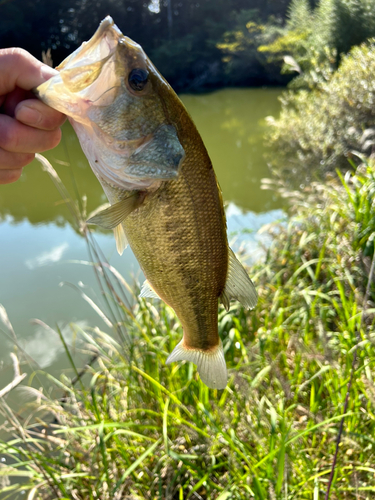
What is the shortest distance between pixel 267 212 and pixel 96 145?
6475 mm

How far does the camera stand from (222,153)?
1119 centimetres

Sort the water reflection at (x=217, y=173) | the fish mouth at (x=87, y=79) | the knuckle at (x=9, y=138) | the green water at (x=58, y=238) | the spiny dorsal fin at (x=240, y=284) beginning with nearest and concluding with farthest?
the fish mouth at (x=87, y=79)
the knuckle at (x=9, y=138)
the spiny dorsal fin at (x=240, y=284)
the green water at (x=58, y=238)
the water reflection at (x=217, y=173)

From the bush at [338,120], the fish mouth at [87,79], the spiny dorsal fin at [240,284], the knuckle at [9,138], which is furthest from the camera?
the bush at [338,120]

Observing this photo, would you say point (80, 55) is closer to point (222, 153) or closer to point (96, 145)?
point (96, 145)

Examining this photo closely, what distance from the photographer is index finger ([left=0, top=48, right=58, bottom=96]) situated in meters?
0.96

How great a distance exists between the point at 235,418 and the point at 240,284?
124 cm

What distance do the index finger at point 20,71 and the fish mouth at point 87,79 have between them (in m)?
0.08

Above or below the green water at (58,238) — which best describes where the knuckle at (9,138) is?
above

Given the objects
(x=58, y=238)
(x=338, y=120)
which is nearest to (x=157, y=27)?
(x=338, y=120)

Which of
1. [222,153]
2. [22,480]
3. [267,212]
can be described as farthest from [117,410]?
[222,153]

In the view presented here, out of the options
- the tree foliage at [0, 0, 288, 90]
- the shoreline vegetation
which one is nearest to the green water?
the shoreline vegetation

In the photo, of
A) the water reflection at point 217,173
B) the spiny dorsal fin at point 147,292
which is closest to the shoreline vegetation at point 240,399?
the spiny dorsal fin at point 147,292

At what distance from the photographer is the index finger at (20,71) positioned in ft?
3.16

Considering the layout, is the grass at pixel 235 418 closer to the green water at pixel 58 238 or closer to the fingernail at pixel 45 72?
the green water at pixel 58 238
